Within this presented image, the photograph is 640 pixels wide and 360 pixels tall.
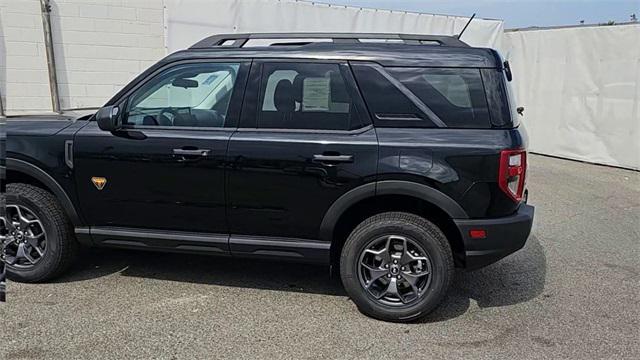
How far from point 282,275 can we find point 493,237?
1.75 m

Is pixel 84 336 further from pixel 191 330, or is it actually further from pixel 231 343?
pixel 231 343

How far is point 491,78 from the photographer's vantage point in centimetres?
335

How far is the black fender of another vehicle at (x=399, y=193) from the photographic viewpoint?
330 centimetres

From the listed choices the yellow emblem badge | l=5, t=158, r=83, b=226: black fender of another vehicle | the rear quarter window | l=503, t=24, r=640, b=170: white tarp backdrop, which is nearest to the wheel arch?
the rear quarter window

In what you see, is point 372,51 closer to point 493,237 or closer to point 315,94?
point 315,94

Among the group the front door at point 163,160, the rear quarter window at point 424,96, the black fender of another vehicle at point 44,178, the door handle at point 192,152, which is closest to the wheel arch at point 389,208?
the rear quarter window at point 424,96

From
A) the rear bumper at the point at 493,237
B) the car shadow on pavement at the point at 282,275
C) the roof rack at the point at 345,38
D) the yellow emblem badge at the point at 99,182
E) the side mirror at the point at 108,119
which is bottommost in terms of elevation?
the car shadow on pavement at the point at 282,275

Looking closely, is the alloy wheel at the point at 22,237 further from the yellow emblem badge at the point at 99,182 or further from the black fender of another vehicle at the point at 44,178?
the yellow emblem badge at the point at 99,182

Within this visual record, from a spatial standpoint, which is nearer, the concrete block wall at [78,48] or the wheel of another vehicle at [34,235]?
the wheel of another vehicle at [34,235]

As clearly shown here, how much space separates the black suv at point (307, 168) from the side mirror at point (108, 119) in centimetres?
1

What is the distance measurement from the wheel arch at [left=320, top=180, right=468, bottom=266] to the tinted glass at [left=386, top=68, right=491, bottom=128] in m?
0.51

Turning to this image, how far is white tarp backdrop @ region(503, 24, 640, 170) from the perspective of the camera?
9.03 metres

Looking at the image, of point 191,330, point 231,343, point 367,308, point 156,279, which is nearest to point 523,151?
point 367,308

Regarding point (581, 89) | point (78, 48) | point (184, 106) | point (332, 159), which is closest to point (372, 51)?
point (332, 159)
